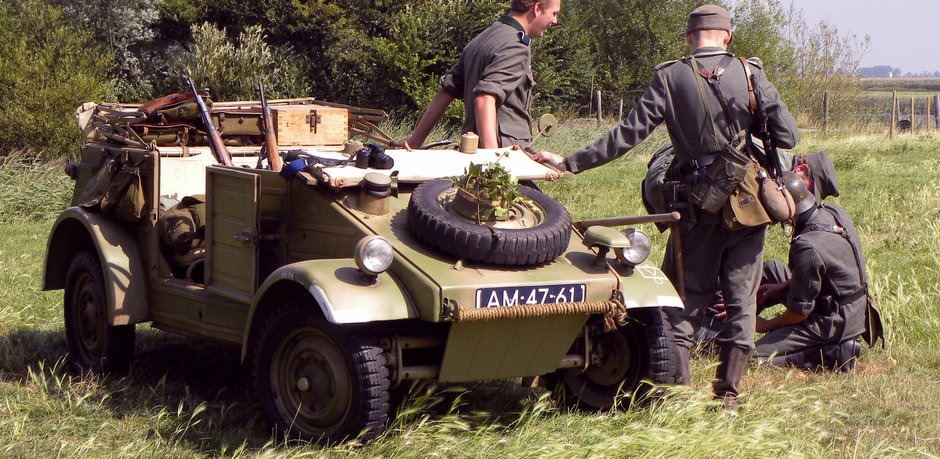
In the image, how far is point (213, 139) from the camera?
19.2ft

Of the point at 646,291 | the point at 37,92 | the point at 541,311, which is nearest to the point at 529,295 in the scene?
the point at 541,311

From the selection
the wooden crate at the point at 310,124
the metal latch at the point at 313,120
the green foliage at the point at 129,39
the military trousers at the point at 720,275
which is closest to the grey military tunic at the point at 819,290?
the military trousers at the point at 720,275

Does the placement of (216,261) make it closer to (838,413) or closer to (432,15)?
(838,413)

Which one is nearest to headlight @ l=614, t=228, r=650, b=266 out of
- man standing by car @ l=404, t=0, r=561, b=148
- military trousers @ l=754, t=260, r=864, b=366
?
man standing by car @ l=404, t=0, r=561, b=148

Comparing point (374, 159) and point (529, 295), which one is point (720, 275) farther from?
point (374, 159)

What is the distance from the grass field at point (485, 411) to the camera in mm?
4211

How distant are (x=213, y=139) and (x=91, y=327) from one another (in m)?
1.30

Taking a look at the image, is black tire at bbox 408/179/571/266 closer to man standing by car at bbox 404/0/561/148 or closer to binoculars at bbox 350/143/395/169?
binoculars at bbox 350/143/395/169

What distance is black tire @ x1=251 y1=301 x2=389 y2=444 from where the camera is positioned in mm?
4070

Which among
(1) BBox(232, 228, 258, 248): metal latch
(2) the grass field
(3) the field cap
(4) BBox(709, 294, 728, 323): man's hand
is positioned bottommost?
(2) the grass field

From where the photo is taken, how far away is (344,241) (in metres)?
4.61

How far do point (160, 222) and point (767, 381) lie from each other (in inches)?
134

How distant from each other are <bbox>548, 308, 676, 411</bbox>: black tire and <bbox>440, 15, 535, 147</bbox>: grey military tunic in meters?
1.66

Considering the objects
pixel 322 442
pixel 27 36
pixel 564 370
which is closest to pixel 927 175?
pixel 564 370
